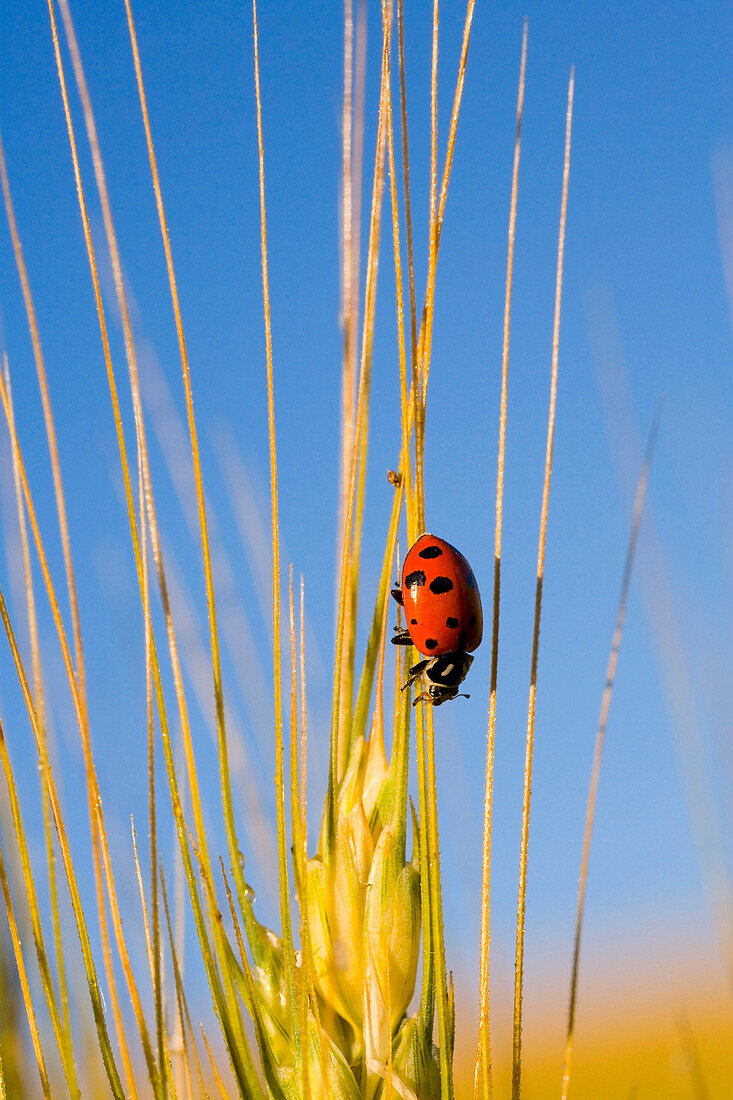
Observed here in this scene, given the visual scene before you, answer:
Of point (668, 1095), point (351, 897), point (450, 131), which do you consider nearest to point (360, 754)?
point (351, 897)

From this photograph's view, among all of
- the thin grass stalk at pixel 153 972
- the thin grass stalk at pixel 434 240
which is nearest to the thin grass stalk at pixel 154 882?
the thin grass stalk at pixel 153 972

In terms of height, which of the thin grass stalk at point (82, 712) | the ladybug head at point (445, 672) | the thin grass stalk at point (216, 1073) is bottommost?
the thin grass stalk at point (216, 1073)

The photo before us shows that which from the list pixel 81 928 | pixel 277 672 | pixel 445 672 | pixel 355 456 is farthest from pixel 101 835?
→ pixel 445 672

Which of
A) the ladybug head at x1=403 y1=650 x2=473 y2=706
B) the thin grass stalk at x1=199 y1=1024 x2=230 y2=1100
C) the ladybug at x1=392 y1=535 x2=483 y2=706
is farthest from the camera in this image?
the ladybug head at x1=403 y1=650 x2=473 y2=706

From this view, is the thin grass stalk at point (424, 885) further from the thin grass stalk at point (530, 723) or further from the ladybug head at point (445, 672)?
the ladybug head at point (445, 672)

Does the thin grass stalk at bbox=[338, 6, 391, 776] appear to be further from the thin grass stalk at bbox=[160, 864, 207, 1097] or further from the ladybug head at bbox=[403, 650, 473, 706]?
the ladybug head at bbox=[403, 650, 473, 706]

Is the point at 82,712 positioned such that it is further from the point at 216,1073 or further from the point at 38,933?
the point at 216,1073

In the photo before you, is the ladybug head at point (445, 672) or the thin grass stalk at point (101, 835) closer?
the thin grass stalk at point (101, 835)

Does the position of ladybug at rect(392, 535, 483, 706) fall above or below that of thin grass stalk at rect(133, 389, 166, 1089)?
above

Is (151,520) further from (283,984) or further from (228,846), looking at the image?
(283,984)

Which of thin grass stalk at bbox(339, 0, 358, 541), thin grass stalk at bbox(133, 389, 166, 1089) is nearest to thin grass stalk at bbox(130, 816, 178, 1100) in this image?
thin grass stalk at bbox(133, 389, 166, 1089)
